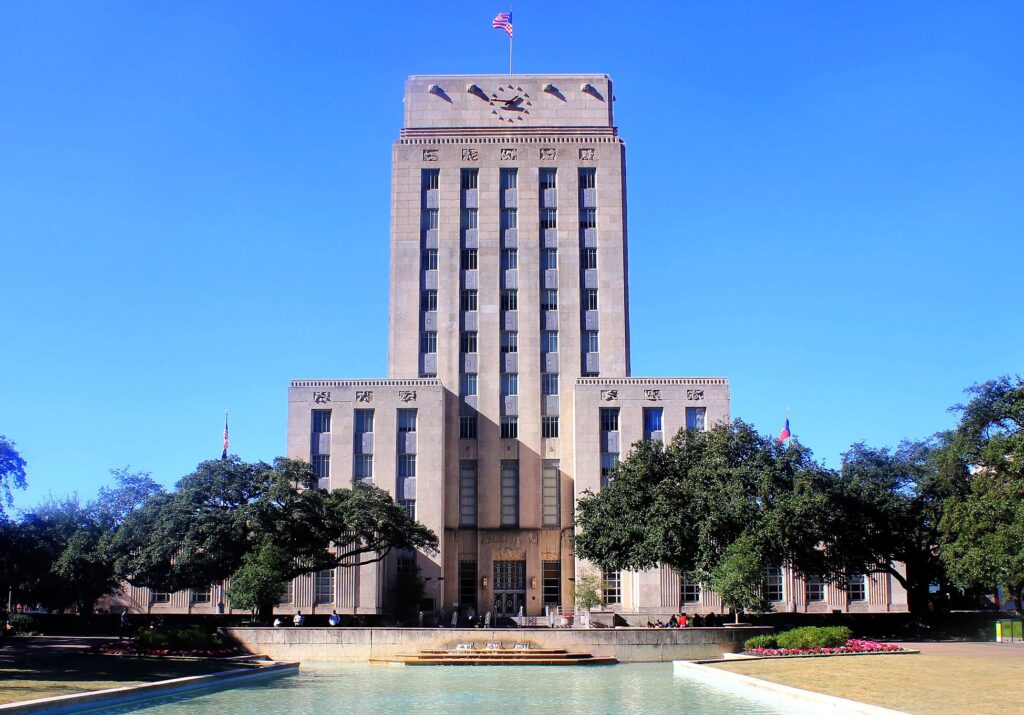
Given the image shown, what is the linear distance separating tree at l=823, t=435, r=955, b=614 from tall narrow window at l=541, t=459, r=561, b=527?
23.4 m

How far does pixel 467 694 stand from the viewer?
3250 centimetres

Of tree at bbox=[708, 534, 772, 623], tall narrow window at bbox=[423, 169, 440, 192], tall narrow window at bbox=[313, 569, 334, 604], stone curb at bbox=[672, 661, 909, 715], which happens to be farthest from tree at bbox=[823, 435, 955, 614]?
tall narrow window at bbox=[423, 169, 440, 192]

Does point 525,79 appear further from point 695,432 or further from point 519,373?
→ point 695,432

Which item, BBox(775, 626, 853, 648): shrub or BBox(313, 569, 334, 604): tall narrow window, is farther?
BBox(313, 569, 334, 604): tall narrow window

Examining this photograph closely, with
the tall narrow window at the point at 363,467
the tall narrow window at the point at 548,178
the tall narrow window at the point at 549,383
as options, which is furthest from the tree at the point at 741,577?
the tall narrow window at the point at 548,178

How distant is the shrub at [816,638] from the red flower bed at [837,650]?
0.65 ft

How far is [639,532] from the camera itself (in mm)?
56938

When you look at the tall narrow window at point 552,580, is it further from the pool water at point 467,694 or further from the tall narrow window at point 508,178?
the pool water at point 467,694

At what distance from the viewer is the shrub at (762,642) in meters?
45.6

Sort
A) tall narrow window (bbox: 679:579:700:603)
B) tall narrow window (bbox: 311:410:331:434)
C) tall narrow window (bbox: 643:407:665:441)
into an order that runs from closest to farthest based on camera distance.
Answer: tall narrow window (bbox: 679:579:700:603), tall narrow window (bbox: 643:407:665:441), tall narrow window (bbox: 311:410:331:434)

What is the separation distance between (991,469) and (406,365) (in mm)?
46516

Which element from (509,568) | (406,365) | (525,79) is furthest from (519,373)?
(525,79)

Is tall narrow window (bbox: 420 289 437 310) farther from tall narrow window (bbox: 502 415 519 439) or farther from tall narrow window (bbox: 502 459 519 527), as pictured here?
tall narrow window (bbox: 502 459 519 527)

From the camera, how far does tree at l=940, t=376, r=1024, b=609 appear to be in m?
46.3
